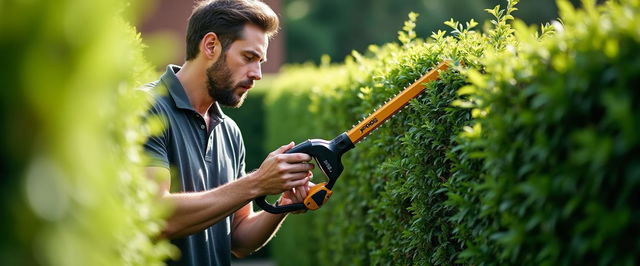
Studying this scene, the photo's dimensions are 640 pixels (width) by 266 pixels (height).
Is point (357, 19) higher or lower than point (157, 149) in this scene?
higher

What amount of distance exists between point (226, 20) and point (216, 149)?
26.4 inches

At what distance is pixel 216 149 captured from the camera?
3898mm

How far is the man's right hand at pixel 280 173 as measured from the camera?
3.40 metres

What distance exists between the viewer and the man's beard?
3900mm

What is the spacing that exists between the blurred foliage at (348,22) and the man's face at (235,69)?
32.3m

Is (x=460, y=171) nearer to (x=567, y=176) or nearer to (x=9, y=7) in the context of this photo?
(x=567, y=176)

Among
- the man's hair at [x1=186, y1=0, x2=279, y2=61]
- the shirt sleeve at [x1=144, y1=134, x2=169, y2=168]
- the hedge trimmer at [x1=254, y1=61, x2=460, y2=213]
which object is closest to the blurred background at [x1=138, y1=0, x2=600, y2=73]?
the man's hair at [x1=186, y1=0, x2=279, y2=61]

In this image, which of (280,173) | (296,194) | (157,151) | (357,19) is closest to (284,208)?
(296,194)

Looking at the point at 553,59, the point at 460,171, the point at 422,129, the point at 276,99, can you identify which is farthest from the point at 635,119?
the point at 276,99

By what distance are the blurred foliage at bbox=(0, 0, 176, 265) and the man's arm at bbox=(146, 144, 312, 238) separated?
5.75 ft

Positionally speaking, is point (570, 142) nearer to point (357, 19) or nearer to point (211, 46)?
point (211, 46)

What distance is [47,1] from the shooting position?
138 centimetres

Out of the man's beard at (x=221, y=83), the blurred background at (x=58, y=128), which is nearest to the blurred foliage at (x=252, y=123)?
the man's beard at (x=221, y=83)

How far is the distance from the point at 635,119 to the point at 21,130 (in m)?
1.36
